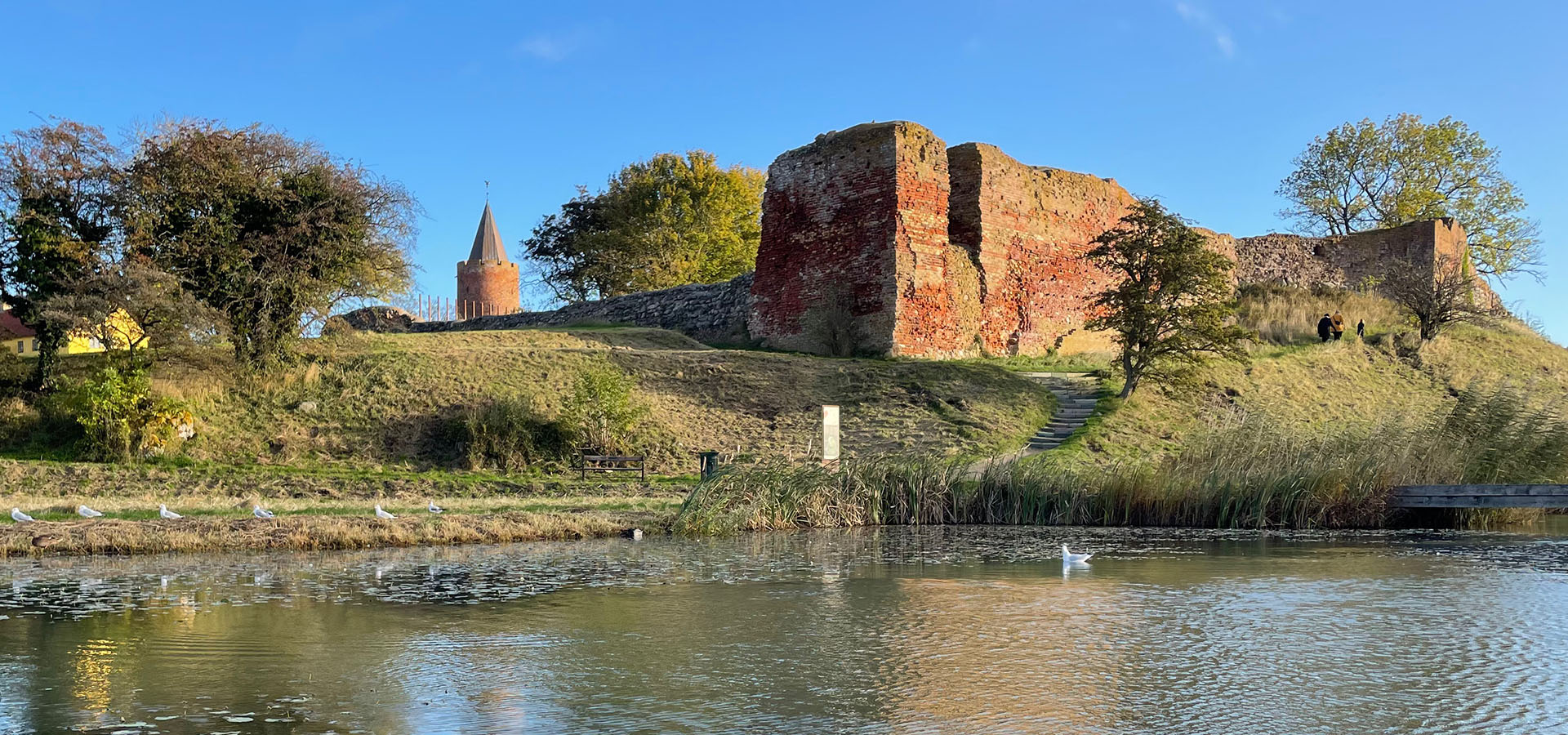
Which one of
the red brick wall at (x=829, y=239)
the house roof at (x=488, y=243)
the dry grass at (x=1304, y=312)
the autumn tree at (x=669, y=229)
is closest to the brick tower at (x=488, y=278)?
the house roof at (x=488, y=243)

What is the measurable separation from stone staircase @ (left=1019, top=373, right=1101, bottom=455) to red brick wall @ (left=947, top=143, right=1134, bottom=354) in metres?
2.99

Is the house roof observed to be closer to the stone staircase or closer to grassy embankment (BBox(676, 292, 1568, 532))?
the stone staircase

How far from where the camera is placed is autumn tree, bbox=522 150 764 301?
151 ft

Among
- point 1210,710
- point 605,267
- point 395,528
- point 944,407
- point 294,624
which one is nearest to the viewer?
point 1210,710

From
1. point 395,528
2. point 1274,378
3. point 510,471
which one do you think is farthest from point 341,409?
point 1274,378

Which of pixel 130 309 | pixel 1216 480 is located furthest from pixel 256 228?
pixel 1216 480

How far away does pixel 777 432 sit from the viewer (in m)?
21.8

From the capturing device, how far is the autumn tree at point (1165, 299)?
24188mm

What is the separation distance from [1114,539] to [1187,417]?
11477 millimetres

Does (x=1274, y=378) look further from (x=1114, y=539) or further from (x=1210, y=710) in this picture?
(x=1210, y=710)

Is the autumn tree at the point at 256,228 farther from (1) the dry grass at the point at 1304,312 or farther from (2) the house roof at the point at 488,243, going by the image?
(2) the house roof at the point at 488,243

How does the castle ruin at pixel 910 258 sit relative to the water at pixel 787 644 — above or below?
above

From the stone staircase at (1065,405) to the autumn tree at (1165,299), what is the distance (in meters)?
0.85

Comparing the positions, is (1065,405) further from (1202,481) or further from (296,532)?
(296,532)
